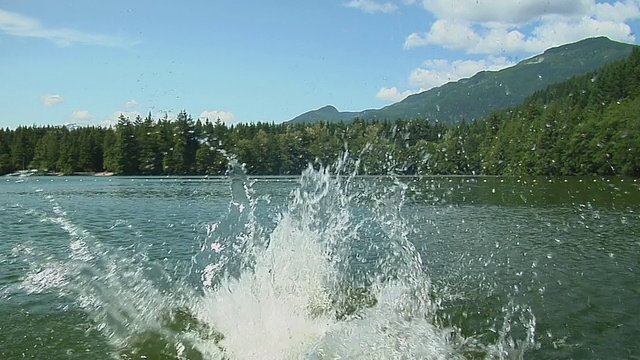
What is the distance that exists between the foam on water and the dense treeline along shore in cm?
7751

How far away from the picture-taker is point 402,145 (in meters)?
150

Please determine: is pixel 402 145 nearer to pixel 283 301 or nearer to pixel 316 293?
pixel 316 293

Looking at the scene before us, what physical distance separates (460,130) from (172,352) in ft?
556

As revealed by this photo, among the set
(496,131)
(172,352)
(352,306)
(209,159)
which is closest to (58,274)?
(172,352)

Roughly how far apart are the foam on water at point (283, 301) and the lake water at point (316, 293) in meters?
0.05

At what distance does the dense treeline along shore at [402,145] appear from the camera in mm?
103438

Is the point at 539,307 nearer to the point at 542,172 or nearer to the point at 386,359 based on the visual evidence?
the point at 386,359

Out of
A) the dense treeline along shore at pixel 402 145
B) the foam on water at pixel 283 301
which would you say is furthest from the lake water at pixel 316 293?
the dense treeline along shore at pixel 402 145

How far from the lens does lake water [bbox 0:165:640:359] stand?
10906mm

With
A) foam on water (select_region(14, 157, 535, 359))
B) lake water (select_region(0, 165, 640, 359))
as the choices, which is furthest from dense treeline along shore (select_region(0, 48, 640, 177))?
foam on water (select_region(14, 157, 535, 359))

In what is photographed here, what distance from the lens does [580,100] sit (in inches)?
5625

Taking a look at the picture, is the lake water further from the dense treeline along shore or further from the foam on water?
the dense treeline along shore

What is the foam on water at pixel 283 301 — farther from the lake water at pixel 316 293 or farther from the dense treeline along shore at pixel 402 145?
the dense treeline along shore at pixel 402 145

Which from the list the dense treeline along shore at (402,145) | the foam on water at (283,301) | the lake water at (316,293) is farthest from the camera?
the dense treeline along shore at (402,145)
